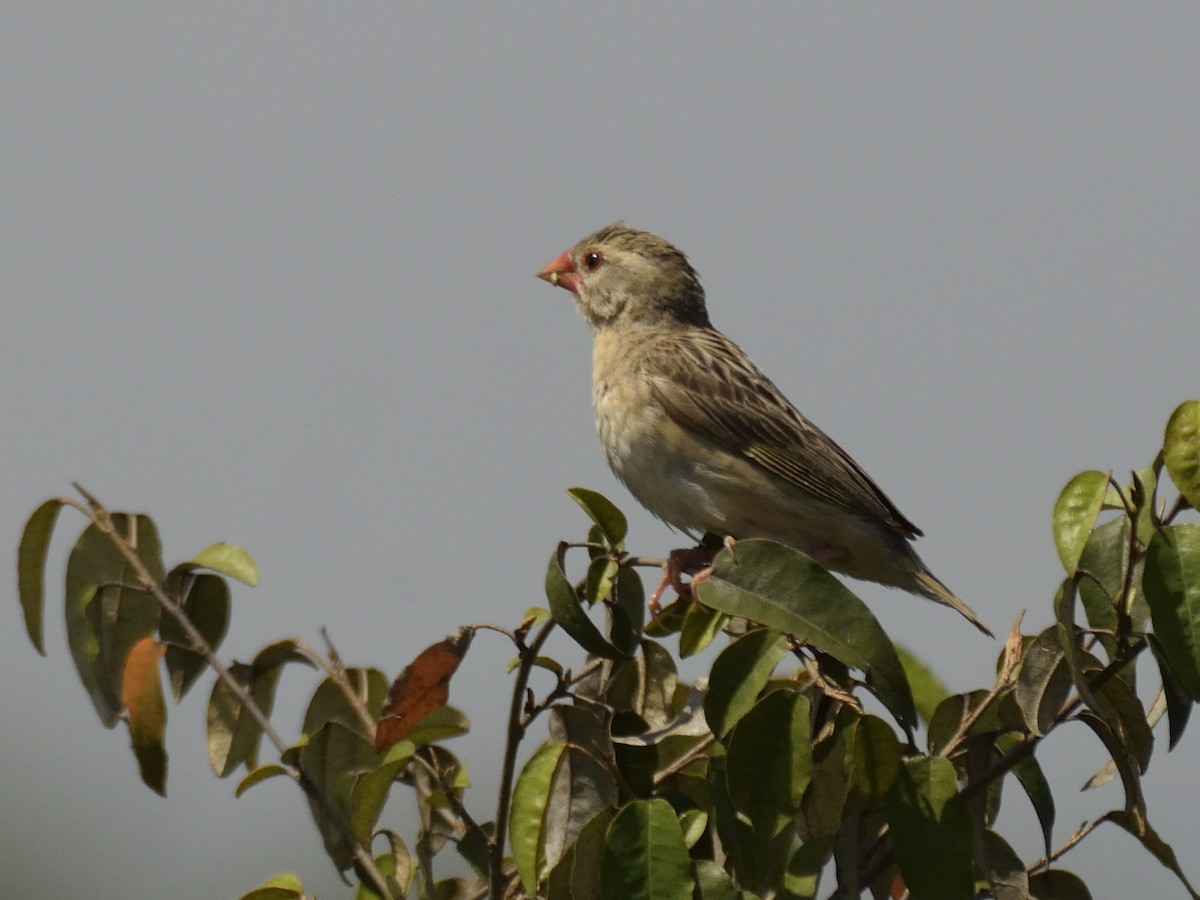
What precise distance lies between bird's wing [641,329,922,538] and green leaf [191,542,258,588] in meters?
2.44

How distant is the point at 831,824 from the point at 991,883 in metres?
0.29

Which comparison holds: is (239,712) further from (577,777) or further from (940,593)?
(940,593)

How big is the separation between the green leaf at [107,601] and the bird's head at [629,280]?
11.5ft

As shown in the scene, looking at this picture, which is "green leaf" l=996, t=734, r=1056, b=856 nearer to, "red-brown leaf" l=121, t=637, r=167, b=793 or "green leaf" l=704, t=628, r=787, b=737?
"green leaf" l=704, t=628, r=787, b=737

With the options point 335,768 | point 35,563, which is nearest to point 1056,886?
point 335,768

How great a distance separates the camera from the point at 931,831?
8.13 feet

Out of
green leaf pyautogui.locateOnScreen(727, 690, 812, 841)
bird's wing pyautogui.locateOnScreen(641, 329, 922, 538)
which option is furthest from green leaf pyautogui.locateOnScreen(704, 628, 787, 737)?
bird's wing pyautogui.locateOnScreen(641, 329, 922, 538)

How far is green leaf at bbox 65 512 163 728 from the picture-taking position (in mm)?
3242

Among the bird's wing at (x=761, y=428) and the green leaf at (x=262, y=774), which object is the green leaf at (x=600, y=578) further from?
the bird's wing at (x=761, y=428)

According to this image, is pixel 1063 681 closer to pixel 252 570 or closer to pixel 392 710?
pixel 392 710

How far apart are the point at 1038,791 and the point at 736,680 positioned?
66 cm

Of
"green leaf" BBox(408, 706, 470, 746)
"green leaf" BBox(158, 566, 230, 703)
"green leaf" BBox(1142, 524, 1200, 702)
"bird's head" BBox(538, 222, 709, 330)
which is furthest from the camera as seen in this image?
"bird's head" BBox(538, 222, 709, 330)

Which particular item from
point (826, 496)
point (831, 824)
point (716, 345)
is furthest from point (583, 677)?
point (716, 345)

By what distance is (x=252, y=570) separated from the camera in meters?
3.15
